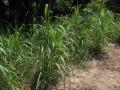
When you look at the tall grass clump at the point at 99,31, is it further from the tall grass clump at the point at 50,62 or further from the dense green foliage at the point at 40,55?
the tall grass clump at the point at 50,62

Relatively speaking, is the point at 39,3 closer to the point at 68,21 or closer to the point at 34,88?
the point at 68,21

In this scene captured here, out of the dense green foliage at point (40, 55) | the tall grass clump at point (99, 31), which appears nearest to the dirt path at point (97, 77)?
the dense green foliage at point (40, 55)

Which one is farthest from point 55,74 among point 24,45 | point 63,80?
point 24,45

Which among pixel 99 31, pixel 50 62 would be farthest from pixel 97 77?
pixel 99 31

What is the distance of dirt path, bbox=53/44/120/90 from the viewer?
4.91 meters

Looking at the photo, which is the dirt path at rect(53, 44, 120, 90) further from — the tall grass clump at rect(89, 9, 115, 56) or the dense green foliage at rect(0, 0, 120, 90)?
the tall grass clump at rect(89, 9, 115, 56)

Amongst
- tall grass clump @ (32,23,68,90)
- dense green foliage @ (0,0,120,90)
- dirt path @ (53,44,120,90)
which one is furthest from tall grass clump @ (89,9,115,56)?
tall grass clump @ (32,23,68,90)

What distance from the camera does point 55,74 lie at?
4.70 meters

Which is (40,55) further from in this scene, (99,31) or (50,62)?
(99,31)

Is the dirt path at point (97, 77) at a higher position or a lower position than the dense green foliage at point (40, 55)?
lower

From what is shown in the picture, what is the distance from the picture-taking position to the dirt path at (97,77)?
4.91 meters

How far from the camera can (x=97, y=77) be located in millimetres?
5324

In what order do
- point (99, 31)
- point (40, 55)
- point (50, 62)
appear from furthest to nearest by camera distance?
point (99, 31), point (40, 55), point (50, 62)

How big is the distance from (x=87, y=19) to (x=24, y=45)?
1.91 m
